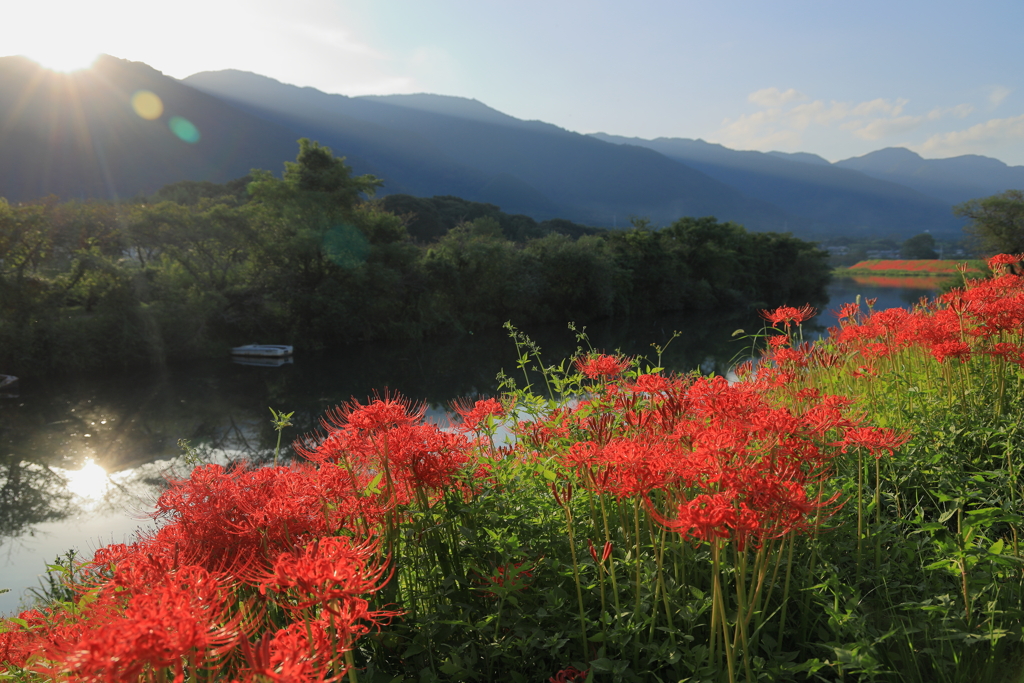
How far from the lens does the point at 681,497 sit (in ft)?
3.94

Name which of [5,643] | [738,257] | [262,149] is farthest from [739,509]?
[262,149]

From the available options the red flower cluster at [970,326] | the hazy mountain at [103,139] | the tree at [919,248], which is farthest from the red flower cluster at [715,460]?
the tree at [919,248]

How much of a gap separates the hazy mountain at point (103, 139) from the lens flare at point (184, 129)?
0.21 m

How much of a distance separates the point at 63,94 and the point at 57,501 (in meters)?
95.6

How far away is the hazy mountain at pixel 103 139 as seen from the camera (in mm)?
63531

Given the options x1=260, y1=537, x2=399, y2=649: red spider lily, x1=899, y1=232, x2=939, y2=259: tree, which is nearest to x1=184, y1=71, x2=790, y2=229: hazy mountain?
x1=899, y1=232, x2=939, y2=259: tree

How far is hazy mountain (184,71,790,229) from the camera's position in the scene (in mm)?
134375

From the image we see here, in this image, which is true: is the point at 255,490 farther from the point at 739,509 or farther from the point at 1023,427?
the point at 1023,427

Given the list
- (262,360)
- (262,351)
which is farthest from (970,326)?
(262,351)

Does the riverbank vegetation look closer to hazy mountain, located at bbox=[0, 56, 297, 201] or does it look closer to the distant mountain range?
the distant mountain range

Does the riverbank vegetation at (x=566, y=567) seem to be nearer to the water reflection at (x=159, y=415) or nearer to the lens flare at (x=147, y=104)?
the water reflection at (x=159, y=415)

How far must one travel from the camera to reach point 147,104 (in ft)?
296

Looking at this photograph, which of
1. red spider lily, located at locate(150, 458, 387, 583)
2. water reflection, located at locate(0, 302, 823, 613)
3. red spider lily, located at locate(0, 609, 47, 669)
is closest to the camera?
red spider lily, located at locate(150, 458, 387, 583)

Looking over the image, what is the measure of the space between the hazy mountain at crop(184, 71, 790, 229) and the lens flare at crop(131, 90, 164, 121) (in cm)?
4144
